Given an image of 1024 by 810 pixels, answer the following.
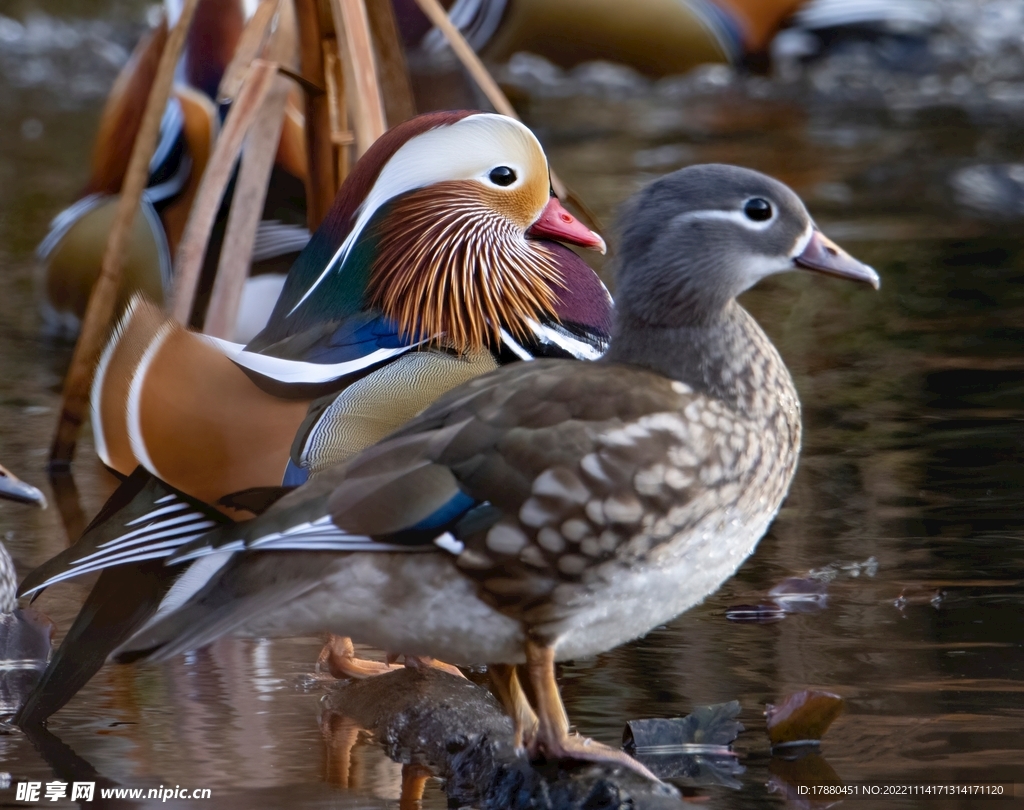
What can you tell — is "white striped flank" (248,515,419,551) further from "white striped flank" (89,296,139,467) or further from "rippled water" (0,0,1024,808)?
"white striped flank" (89,296,139,467)

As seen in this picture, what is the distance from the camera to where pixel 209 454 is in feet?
8.53

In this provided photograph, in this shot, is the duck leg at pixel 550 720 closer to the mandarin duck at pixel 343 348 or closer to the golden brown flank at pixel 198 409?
the mandarin duck at pixel 343 348

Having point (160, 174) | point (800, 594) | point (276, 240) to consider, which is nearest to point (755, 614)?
point (800, 594)

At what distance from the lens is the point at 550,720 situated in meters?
2.25

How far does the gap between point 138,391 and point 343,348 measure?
34 centimetres

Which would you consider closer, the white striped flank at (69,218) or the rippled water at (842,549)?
the rippled water at (842,549)

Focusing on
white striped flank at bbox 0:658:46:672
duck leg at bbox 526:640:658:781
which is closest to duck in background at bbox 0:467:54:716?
white striped flank at bbox 0:658:46:672

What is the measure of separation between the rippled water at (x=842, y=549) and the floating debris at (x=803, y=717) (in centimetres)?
3

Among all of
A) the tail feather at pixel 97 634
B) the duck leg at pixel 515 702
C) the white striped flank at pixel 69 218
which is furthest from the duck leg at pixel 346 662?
the white striped flank at pixel 69 218

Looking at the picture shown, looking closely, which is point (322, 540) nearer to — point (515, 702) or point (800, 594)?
point (515, 702)

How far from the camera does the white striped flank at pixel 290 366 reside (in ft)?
8.75

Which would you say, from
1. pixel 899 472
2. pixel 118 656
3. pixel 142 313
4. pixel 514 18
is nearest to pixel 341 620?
pixel 118 656

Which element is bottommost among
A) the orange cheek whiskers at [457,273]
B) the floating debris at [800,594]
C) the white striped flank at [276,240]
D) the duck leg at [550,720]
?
the floating debris at [800,594]

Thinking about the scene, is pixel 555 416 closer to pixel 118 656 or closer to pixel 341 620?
pixel 341 620
